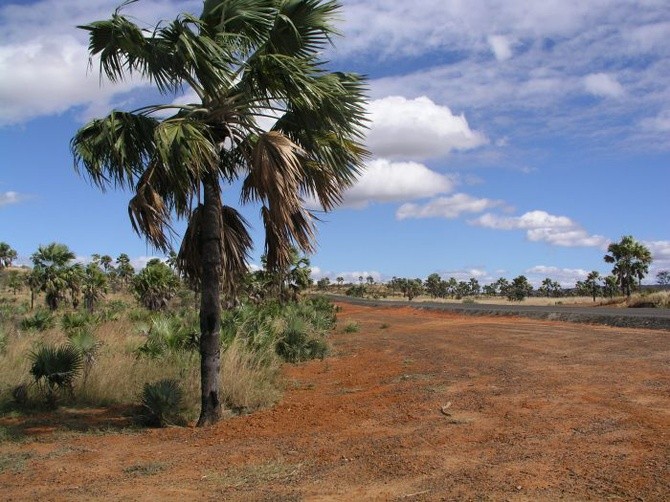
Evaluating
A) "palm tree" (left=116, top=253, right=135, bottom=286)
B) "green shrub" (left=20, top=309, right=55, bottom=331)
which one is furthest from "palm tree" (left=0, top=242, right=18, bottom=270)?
"green shrub" (left=20, top=309, right=55, bottom=331)

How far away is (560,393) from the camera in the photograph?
8.94 meters

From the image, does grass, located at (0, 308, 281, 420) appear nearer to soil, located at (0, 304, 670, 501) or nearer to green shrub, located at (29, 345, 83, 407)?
green shrub, located at (29, 345, 83, 407)

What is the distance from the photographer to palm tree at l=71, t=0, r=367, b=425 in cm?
801

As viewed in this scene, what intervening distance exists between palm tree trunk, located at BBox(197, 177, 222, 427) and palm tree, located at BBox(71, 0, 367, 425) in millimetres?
14

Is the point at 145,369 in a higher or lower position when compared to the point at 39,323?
lower

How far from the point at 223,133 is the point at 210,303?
2455 millimetres

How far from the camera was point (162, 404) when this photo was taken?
909cm

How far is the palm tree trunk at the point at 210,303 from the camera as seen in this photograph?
8.76 meters

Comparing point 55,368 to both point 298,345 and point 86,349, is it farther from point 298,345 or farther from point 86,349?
point 298,345

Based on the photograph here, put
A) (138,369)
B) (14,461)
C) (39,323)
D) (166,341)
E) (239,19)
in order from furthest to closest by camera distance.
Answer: (39,323) < (166,341) < (138,369) < (239,19) < (14,461)

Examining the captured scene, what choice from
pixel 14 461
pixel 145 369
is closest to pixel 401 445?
pixel 14 461

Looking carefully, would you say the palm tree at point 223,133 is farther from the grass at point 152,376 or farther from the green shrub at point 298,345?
the green shrub at point 298,345

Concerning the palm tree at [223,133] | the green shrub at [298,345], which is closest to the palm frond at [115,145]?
the palm tree at [223,133]

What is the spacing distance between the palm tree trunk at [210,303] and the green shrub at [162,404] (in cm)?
55
